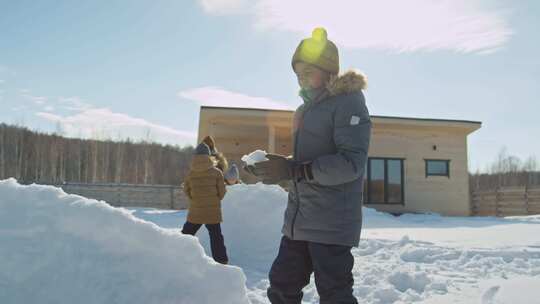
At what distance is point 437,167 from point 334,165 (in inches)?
688

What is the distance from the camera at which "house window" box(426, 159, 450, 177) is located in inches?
709

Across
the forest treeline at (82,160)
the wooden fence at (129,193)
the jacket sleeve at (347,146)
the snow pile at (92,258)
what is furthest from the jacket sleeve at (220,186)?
the forest treeline at (82,160)

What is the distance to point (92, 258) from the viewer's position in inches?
98.0

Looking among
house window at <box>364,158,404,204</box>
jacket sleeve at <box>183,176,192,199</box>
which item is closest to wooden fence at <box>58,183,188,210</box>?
house window at <box>364,158,404,204</box>

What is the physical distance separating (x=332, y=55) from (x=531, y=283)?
333 cm

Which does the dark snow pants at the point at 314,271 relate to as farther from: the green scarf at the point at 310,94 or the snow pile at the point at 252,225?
the snow pile at the point at 252,225

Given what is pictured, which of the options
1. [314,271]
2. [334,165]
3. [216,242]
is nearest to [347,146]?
[334,165]

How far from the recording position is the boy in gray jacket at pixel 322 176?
2.20 metres

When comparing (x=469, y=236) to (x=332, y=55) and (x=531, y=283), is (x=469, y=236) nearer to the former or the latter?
(x=531, y=283)

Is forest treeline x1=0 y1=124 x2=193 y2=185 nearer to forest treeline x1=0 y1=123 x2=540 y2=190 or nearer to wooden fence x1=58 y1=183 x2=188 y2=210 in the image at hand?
forest treeline x1=0 y1=123 x2=540 y2=190

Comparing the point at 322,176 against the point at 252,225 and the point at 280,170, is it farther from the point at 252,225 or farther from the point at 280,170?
the point at 252,225

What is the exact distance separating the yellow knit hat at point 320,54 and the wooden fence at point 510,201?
20.6 m

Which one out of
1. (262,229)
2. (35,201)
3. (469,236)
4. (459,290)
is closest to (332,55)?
(35,201)

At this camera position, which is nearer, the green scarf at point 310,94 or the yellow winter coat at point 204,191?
the green scarf at point 310,94
